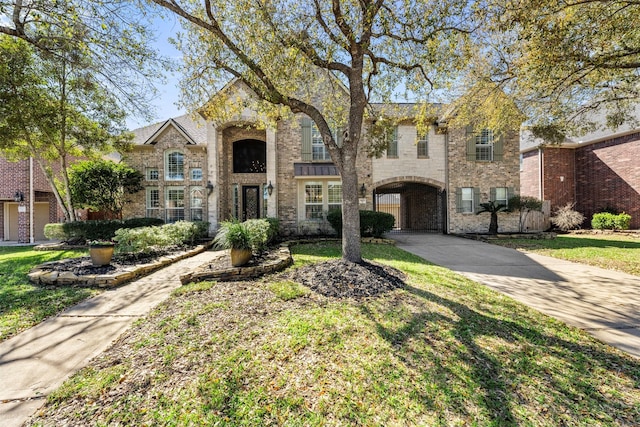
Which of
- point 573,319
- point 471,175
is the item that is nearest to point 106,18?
Result: point 573,319

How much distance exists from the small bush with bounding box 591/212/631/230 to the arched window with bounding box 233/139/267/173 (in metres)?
19.0

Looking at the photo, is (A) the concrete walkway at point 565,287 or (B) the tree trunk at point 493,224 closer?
(A) the concrete walkway at point 565,287

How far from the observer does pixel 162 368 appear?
268 centimetres

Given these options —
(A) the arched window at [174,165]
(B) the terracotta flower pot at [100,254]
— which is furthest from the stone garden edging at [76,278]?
(A) the arched window at [174,165]

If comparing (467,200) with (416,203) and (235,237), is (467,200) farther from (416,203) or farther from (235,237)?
(235,237)

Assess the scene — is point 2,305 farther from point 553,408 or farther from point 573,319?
point 573,319

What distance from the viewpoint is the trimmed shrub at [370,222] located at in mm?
11680

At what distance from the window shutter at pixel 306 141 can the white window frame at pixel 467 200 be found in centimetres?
829

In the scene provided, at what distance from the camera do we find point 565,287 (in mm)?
5430

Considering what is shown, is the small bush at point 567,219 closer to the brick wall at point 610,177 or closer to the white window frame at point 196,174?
the brick wall at point 610,177

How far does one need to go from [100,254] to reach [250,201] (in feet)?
26.4

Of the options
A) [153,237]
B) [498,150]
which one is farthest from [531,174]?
[153,237]

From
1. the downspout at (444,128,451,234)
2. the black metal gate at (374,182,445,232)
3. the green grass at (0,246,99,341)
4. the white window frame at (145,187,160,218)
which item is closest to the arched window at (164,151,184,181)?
the white window frame at (145,187,160,218)

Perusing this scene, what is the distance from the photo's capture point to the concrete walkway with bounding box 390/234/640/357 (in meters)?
3.72
